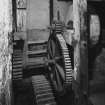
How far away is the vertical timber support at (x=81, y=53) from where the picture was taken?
2.06m

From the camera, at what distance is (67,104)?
3.32 meters

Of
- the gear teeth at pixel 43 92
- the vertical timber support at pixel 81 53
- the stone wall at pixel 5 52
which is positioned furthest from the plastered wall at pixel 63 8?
the stone wall at pixel 5 52

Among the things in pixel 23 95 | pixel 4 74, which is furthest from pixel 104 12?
pixel 23 95

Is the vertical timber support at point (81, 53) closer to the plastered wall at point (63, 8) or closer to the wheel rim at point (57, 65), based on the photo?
the wheel rim at point (57, 65)

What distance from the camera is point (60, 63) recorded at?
3.49 m

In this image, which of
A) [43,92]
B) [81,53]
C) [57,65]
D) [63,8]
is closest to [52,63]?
[57,65]

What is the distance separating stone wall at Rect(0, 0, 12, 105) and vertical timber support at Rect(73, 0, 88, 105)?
83 centimetres

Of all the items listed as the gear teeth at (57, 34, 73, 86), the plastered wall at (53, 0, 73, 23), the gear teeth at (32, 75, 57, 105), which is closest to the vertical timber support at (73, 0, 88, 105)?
the gear teeth at (57, 34, 73, 86)

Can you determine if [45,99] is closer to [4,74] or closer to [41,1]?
[4,74]

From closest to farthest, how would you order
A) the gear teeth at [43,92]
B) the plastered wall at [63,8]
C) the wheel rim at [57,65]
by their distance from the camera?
the gear teeth at [43,92] < the wheel rim at [57,65] < the plastered wall at [63,8]

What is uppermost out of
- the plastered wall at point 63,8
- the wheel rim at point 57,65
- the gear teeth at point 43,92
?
the plastered wall at point 63,8

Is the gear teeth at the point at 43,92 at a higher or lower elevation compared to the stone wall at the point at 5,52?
lower

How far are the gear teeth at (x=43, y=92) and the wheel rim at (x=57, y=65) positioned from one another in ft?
0.59

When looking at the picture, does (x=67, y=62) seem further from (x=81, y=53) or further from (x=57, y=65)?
(x=81, y=53)
